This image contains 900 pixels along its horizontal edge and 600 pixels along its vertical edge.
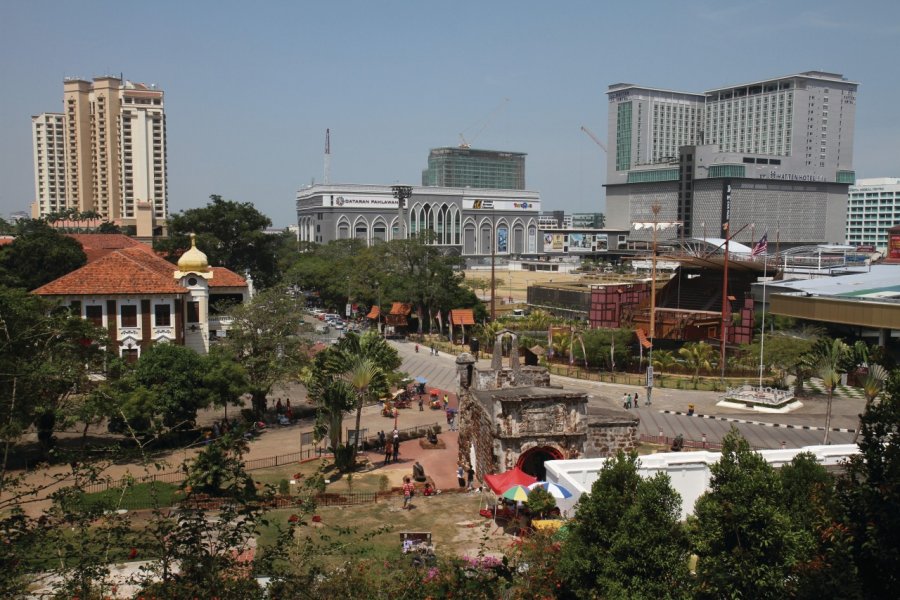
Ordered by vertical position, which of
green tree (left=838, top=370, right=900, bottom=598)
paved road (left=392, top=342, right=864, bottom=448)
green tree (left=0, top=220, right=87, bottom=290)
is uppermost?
green tree (left=0, top=220, right=87, bottom=290)

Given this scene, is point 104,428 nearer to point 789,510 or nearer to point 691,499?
point 691,499

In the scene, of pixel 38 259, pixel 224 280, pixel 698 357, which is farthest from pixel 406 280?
pixel 38 259

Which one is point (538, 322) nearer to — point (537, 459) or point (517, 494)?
point (537, 459)

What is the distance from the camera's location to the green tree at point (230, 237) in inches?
2574

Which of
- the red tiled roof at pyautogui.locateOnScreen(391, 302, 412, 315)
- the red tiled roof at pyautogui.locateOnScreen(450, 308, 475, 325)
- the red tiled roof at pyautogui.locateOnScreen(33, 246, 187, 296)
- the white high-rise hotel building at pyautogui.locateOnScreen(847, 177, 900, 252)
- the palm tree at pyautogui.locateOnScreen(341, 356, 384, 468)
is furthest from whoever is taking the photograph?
the white high-rise hotel building at pyautogui.locateOnScreen(847, 177, 900, 252)

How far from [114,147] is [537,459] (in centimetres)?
11576

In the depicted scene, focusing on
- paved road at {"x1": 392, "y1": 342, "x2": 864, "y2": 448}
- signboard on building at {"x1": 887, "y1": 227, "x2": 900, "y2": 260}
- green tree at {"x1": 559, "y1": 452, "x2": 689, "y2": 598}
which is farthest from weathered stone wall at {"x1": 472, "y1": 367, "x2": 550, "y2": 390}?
signboard on building at {"x1": 887, "y1": 227, "x2": 900, "y2": 260}

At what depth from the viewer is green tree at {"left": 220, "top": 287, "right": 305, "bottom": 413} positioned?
34938 mm

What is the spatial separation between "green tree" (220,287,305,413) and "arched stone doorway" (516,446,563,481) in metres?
15.5

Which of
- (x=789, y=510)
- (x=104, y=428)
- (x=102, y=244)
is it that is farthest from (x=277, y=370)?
(x=102, y=244)

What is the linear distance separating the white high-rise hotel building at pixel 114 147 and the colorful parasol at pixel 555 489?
106 m

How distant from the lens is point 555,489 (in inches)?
782

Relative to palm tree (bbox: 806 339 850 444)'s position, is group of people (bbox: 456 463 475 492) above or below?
below

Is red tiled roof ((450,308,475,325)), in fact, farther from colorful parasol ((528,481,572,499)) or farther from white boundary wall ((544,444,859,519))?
colorful parasol ((528,481,572,499))
